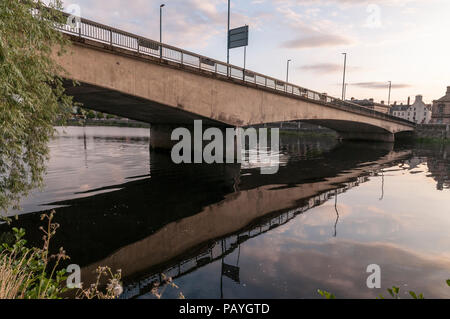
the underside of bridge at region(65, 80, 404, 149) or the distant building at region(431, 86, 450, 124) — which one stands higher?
the distant building at region(431, 86, 450, 124)

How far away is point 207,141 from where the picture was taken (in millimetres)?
30438

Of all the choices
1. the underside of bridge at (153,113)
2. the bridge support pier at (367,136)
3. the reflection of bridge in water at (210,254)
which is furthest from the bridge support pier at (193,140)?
the bridge support pier at (367,136)

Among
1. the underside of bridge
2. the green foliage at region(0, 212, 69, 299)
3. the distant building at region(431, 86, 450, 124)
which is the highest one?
the distant building at region(431, 86, 450, 124)

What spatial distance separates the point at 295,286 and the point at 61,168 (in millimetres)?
19806

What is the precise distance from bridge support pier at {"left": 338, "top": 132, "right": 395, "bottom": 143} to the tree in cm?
6462

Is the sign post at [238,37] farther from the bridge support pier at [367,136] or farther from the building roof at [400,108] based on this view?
the building roof at [400,108]

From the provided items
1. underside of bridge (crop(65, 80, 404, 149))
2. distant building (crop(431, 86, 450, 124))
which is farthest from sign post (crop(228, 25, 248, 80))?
distant building (crop(431, 86, 450, 124))

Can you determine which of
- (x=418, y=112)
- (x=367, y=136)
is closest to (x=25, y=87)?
(x=367, y=136)

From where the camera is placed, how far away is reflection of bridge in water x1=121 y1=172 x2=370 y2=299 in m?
6.42

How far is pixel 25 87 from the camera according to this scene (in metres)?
7.39

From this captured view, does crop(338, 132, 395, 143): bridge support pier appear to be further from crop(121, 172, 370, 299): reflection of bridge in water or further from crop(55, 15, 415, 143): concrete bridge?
crop(121, 172, 370, 299): reflection of bridge in water

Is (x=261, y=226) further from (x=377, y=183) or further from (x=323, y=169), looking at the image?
(x=323, y=169)

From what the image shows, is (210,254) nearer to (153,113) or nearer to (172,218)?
(172,218)
